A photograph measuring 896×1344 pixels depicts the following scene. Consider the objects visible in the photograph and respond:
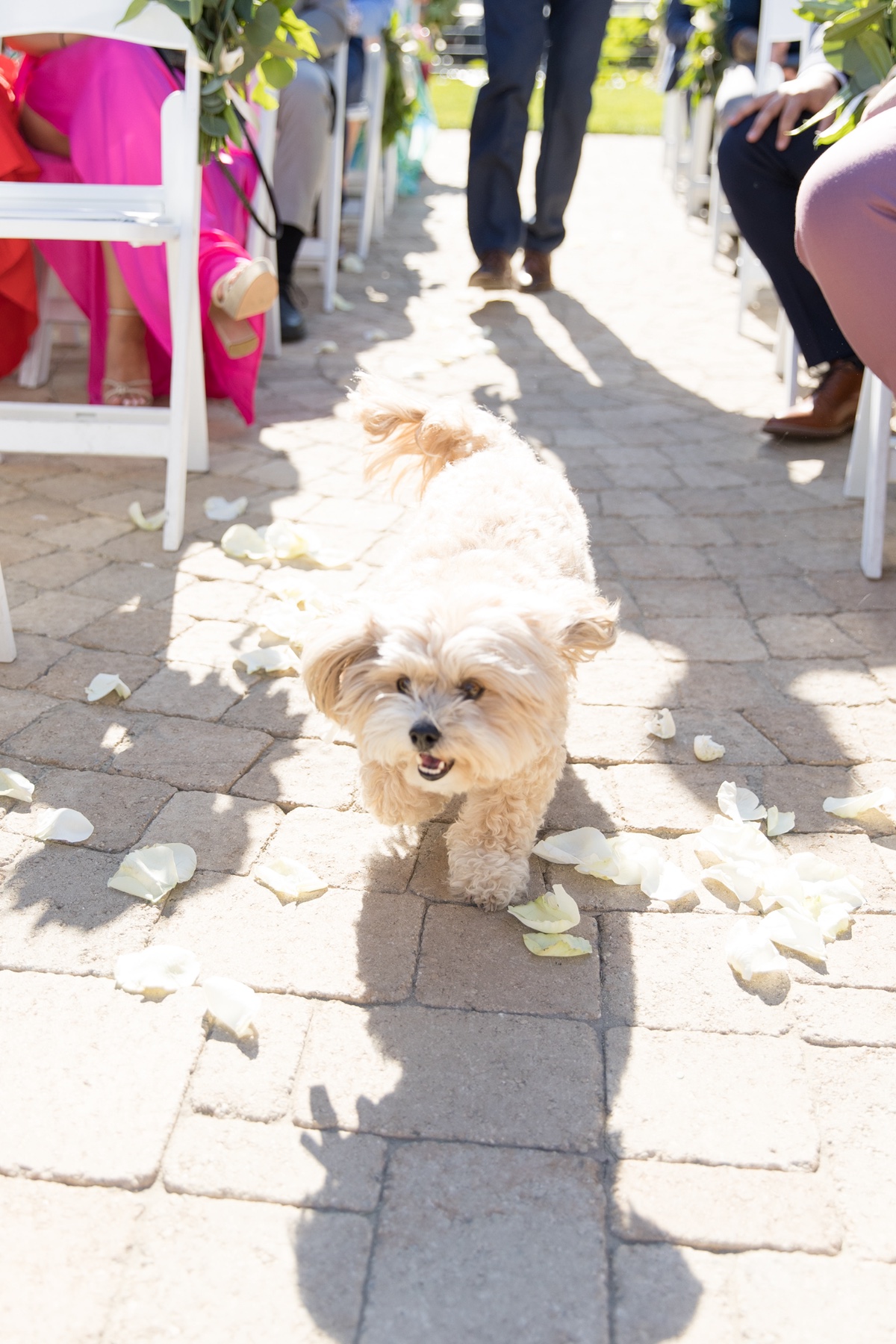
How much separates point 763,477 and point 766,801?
2.30m

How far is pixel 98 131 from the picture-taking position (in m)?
4.16

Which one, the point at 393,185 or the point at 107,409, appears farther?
the point at 393,185

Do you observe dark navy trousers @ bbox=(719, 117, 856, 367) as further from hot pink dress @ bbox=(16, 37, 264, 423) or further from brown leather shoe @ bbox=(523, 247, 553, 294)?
brown leather shoe @ bbox=(523, 247, 553, 294)

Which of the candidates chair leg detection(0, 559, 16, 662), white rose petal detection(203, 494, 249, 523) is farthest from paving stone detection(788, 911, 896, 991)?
white rose petal detection(203, 494, 249, 523)

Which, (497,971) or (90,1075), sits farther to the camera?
(497,971)

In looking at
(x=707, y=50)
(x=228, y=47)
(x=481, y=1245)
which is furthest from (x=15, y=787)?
(x=707, y=50)

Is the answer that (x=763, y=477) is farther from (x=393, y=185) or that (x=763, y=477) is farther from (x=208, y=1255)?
(x=393, y=185)

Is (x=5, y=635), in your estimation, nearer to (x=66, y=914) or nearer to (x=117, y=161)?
(x=66, y=914)

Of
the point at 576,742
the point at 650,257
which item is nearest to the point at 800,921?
the point at 576,742

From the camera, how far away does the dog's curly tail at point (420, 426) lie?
2902 mm

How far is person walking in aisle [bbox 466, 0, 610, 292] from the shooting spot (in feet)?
19.7

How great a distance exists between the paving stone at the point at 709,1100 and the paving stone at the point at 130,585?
2097 millimetres

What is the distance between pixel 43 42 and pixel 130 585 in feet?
7.47

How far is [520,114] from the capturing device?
20.6ft
